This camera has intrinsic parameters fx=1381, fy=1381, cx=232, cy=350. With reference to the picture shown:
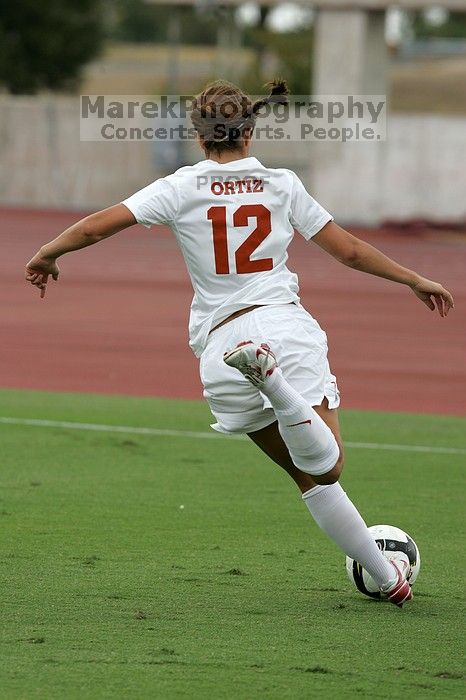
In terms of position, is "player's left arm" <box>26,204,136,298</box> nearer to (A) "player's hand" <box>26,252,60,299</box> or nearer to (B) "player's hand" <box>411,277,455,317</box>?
(A) "player's hand" <box>26,252,60,299</box>

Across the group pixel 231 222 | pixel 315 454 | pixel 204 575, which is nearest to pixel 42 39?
pixel 204 575

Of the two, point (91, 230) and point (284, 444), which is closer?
point (91, 230)

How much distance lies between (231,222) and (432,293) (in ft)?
3.04

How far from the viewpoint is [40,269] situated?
219 inches

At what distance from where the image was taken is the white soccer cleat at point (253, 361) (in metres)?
5.15

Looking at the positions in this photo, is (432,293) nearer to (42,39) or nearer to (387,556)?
(387,556)

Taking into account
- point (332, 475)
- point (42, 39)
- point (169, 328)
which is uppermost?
point (332, 475)

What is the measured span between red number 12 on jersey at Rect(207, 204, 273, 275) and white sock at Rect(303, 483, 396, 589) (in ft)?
3.13

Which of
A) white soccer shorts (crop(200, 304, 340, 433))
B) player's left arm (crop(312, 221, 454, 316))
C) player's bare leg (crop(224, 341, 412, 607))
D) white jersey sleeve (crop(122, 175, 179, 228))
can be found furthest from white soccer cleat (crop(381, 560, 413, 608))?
white jersey sleeve (crop(122, 175, 179, 228))

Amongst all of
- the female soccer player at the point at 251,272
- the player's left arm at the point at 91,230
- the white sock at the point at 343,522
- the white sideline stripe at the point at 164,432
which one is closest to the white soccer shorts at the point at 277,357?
the female soccer player at the point at 251,272

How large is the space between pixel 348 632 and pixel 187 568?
4.13 feet

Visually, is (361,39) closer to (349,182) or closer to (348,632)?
(349,182)

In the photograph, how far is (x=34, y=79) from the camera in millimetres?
50188

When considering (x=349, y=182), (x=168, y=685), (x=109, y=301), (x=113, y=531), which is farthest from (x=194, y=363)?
(x=349, y=182)
